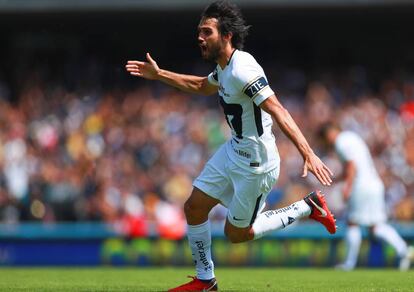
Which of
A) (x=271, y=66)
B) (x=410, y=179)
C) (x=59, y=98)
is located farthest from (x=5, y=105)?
(x=410, y=179)

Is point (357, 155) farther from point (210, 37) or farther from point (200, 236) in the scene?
point (210, 37)

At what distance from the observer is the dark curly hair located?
8141 mm

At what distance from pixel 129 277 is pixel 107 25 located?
12.5m

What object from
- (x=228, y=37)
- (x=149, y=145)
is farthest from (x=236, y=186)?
(x=149, y=145)

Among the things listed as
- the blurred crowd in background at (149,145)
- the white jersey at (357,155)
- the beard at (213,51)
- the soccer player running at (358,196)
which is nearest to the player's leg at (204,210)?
the beard at (213,51)

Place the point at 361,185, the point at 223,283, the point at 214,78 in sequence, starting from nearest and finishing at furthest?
the point at 214,78
the point at 223,283
the point at 361,185

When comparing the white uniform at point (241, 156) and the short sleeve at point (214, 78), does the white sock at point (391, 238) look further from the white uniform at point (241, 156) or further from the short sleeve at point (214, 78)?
the short sleeve at point (214, 78)

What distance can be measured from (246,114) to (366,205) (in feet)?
20.8

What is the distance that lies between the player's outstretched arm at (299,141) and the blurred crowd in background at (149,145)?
8608mm

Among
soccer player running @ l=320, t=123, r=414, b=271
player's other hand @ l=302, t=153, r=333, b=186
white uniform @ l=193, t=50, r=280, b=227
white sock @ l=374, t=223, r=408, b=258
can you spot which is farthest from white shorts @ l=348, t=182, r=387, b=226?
player's other hand @ l=302, t=153, r=333, b=186

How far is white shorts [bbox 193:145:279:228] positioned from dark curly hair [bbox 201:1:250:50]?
1.11m

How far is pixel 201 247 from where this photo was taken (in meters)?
8.45

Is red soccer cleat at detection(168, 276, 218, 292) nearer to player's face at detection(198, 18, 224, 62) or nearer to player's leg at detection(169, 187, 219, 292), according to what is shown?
player's leg at detection(169, 187, 219, 292)

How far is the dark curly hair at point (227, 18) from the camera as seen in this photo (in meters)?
8.14
